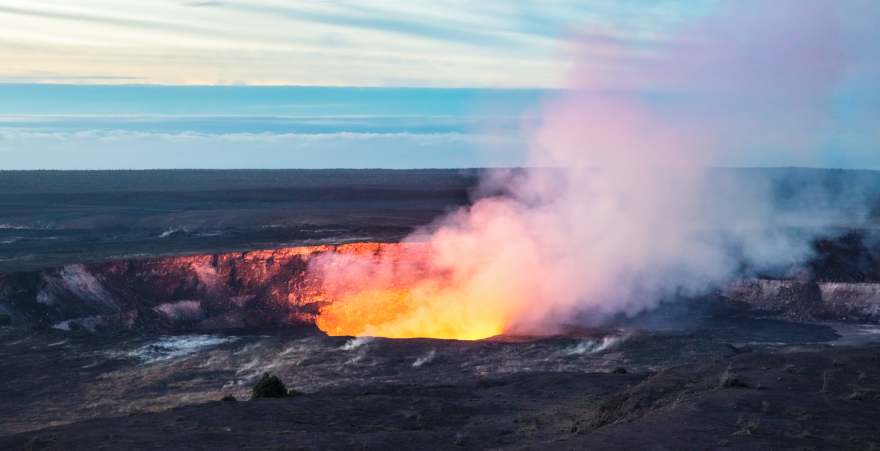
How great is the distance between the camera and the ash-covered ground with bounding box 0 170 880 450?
17.7m

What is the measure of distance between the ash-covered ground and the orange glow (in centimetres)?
181

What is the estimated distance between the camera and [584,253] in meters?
37.7

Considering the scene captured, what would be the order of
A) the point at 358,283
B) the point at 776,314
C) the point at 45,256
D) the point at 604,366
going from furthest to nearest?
the point at 45,256
the point at 358,283
the point at 776,314
the point at 604,366

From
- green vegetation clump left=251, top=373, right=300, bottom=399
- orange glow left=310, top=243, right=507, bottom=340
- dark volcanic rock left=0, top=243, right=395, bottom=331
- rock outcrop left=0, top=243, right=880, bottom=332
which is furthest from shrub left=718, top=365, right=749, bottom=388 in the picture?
dark volcanic rock left=0, top=243, right=395, bottom=331

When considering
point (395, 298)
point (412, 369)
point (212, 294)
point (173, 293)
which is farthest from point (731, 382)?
point (173, 293)

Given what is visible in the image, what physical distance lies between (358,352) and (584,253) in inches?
472

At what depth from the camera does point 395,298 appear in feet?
127

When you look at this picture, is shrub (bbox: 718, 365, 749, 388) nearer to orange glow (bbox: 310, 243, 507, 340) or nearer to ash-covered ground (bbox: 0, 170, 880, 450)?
ash-covered ground (bbox: 0, 170, 880, 450)

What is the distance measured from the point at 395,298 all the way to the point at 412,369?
11047 millimetres

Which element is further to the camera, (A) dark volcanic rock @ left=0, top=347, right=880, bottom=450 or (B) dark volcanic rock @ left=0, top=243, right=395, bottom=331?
(B) dark volcanic rock @ left=0, top=243, right=395, bottom=331

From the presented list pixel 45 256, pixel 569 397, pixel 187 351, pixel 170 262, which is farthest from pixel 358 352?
pixel 45 256

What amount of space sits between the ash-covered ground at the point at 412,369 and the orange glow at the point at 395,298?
1.81 metres

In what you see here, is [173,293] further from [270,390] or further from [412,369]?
[270,390]

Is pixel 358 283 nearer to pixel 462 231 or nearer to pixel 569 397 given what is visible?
pixel 462 231
